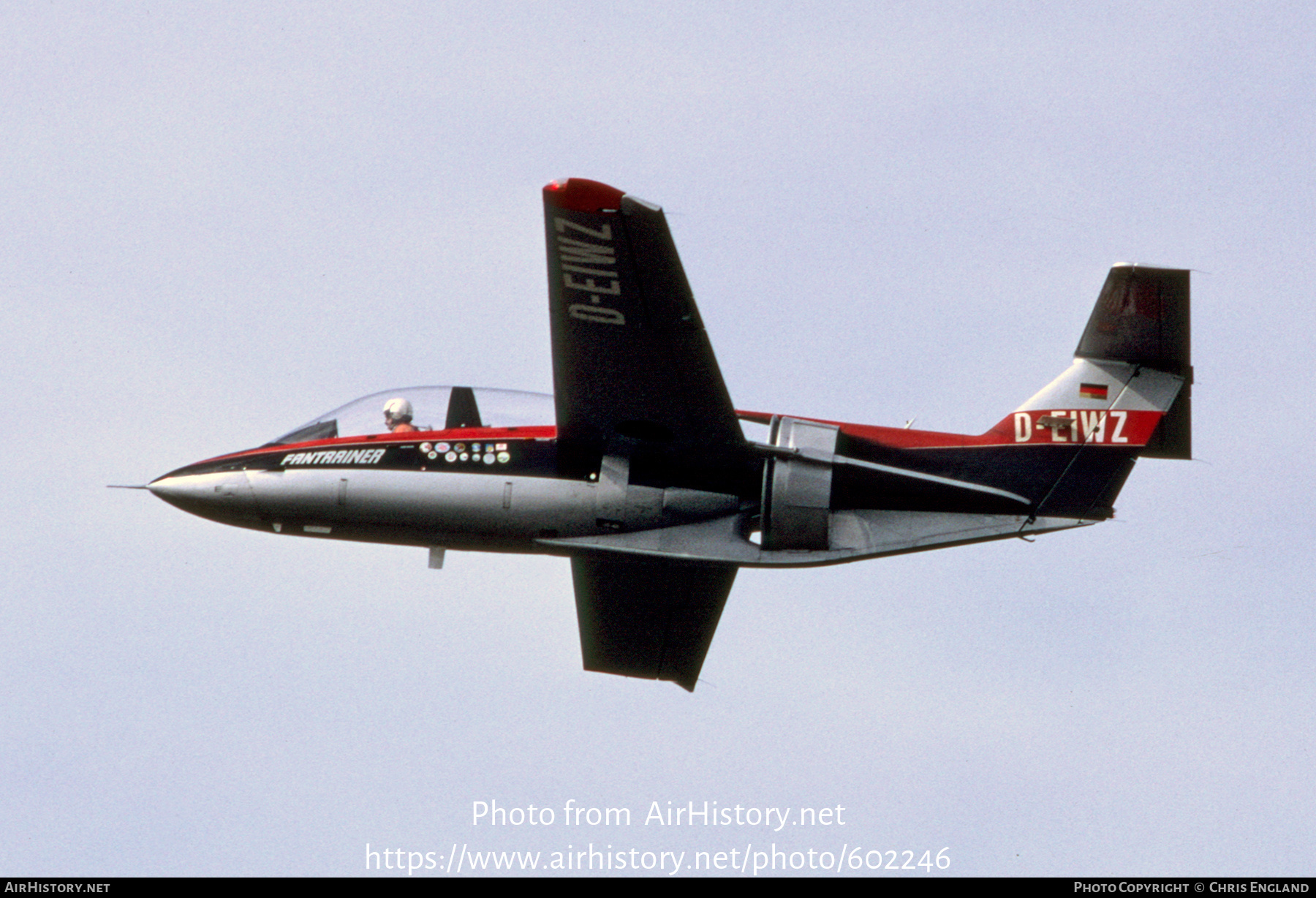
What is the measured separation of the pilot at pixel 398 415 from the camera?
25.3m

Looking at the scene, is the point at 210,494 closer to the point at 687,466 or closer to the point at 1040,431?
the point at 687,466

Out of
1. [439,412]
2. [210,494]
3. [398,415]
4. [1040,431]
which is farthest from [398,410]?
[1040,431]

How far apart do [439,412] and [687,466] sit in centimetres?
414

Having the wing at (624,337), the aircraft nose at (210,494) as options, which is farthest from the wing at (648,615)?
the aircraft nose at (210,494)

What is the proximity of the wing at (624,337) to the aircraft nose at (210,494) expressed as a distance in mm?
5133

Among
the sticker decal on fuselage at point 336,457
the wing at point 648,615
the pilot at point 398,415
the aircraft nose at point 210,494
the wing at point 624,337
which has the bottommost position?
the wing at point 648,615

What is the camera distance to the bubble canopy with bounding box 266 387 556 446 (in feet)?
82.4

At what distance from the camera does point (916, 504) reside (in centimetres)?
2434

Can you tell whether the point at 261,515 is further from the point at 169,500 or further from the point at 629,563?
the point at 629,563

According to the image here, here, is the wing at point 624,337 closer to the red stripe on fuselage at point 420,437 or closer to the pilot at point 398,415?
the red stripe on fuselage at point 420,437

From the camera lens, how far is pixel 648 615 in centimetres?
2808
